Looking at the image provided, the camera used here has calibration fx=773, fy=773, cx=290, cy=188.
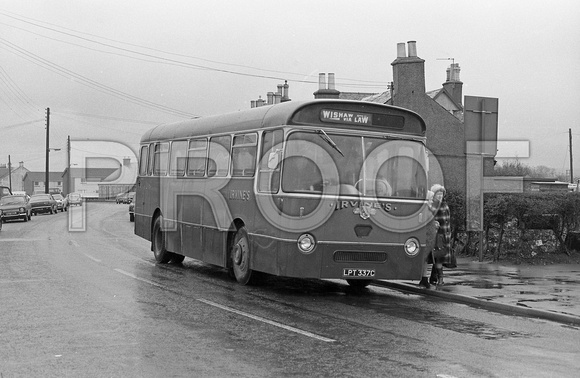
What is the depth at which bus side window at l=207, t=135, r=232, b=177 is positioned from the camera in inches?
568

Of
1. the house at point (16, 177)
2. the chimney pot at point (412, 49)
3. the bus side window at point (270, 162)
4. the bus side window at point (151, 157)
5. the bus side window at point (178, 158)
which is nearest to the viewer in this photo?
the bus side window at point (270, 162)

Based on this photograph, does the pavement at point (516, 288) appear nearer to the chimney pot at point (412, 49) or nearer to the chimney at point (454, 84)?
the chimney pot at point (412, 49)

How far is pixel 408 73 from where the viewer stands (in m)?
34.2

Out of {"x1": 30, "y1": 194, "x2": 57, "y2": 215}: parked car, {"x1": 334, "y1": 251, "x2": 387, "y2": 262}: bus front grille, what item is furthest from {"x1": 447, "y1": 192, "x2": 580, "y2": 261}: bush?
{"x1": 30, "y1": 194, "x2": 57, "y2": 215}: parked car

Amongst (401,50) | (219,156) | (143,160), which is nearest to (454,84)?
(401,50)

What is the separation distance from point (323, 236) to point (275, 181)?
45.8 inches

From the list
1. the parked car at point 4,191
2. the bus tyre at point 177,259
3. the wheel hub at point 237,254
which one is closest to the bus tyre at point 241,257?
the wheel hub at point 237,254

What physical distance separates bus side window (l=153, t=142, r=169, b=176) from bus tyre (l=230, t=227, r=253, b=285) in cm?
431

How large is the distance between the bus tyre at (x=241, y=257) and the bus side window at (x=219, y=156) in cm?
132

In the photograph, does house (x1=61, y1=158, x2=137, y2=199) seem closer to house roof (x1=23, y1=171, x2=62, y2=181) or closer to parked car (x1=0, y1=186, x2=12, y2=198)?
parked car (x1=0, y1=186, x2=12, y2=198)

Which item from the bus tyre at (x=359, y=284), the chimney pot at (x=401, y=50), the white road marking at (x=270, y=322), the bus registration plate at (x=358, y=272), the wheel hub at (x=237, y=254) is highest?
the chimney pot at (x=401, y=50)

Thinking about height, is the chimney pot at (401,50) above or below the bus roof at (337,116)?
above

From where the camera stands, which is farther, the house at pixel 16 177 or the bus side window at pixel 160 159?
the house at pixel 16 177

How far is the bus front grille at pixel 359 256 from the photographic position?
39.9 ft
